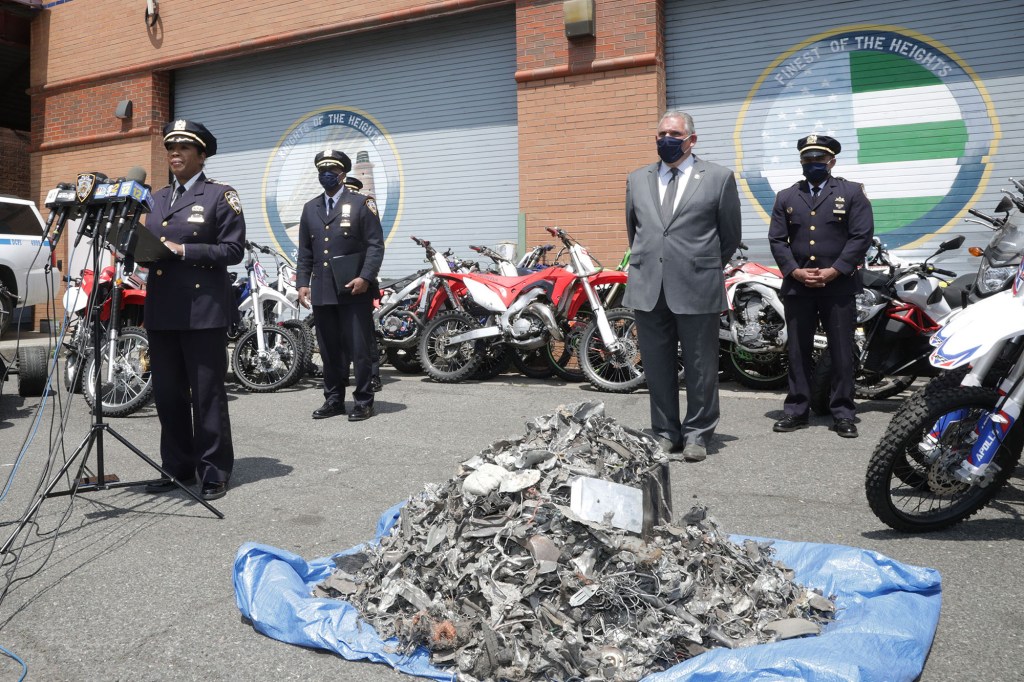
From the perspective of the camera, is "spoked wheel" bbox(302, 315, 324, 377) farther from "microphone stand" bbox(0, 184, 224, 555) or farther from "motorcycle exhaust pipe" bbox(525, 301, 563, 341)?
"microphone stand" bbox(0, 184, 224, 555)

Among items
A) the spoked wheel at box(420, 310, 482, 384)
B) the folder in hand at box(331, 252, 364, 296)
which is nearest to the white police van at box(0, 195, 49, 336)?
the spoked wheel at box(420, 310, 482, 384)

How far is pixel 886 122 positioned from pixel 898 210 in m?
0.98

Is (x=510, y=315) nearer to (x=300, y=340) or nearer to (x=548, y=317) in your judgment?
(x=548, y=317)

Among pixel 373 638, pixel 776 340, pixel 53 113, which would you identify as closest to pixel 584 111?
pixel 776 340

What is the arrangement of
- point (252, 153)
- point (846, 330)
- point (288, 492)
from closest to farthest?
1. point (288, 492)
2. point (846, 330)
3. point (252, 153)

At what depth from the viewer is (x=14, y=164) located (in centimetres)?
1980

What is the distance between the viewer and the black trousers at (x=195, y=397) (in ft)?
16.8

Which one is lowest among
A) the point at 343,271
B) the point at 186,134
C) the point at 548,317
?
the point at 548,317

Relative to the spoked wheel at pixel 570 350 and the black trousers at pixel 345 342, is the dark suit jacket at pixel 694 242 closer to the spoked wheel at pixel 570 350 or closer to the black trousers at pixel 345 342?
the black trousers at pixel 345 342

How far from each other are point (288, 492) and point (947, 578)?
3.55 metres

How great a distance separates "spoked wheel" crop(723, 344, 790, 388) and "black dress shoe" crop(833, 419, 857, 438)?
1.85 metres

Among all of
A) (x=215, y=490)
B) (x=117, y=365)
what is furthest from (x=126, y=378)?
(x=215, y=490)

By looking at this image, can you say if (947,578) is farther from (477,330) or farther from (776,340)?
(477,330)

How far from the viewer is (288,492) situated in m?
5.22
